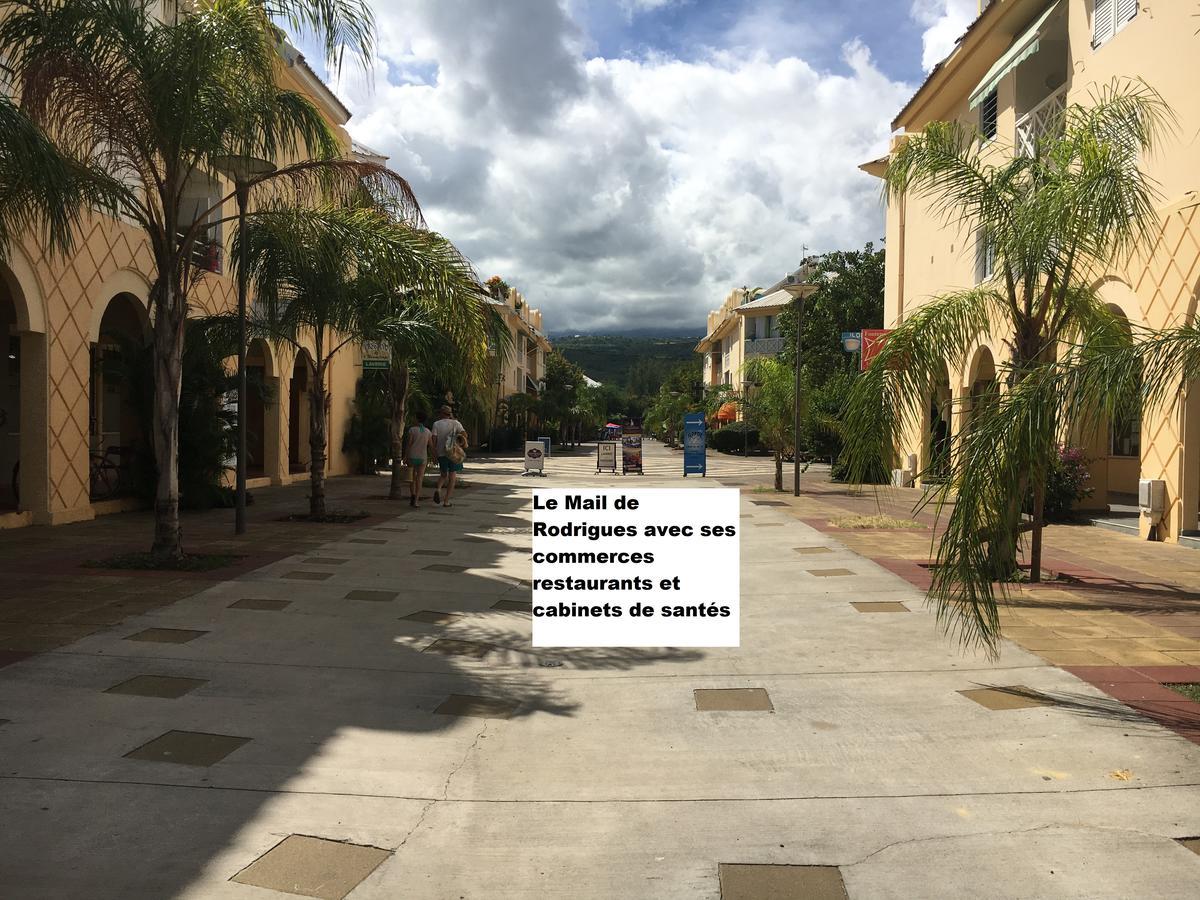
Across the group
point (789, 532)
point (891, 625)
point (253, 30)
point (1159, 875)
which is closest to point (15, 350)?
point (253, 30)

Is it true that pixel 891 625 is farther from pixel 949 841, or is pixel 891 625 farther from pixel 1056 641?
pixel 949 841

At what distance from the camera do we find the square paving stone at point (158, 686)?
17.6 feet

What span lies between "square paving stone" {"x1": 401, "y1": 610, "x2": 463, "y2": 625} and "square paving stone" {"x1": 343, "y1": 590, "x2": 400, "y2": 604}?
22.3 inches

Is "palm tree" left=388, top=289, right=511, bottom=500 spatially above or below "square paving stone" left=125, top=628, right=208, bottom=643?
above

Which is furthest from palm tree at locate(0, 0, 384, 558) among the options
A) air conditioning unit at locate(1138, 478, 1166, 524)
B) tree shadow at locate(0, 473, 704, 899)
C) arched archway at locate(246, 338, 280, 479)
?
air conditioning unit at locate(1138, 478, 1166, 524)

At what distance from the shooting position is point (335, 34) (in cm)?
891

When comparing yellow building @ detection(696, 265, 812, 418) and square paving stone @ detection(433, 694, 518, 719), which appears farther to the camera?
yellow building @ detection(696, 265, 812, 418)

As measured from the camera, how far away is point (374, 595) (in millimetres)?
8469

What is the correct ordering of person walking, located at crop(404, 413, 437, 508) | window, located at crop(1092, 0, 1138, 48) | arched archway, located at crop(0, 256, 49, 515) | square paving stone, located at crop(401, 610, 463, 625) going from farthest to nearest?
person walking, located at crop(404, 413, 437, 508) < window, located at crop(1092, 0, 1138, 48) < arched archway, located at crop(0, 256, 49, 515) < square paving stone, located at crop(401, 610, 463, 625)

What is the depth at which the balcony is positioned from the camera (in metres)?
53.3

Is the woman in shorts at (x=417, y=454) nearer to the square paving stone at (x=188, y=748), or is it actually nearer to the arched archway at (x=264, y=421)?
the arched archway at (x=264, y=421)

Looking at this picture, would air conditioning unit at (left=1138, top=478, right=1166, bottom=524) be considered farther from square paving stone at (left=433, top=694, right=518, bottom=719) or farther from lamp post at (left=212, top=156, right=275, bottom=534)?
lamp post at (left=212, top=156, right=275, bottom=534)

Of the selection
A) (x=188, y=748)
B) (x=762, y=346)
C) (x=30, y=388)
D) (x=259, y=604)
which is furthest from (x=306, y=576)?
(x=762, y=346)

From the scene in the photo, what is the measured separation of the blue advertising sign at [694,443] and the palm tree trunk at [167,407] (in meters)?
18.0
